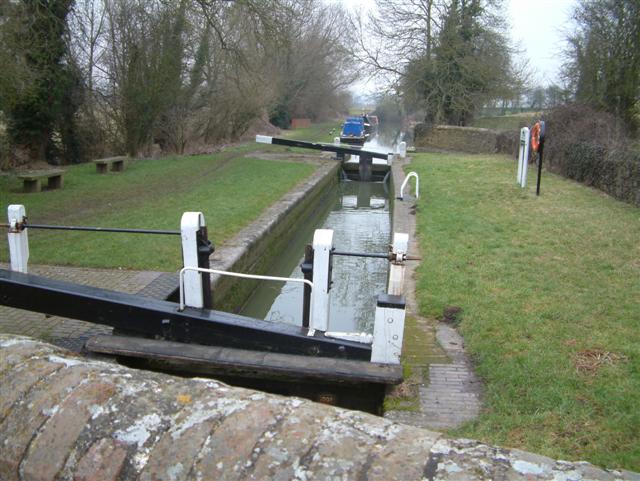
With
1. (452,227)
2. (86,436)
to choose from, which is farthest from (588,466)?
(452,227)

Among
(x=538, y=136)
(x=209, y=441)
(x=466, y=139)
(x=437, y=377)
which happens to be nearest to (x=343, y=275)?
(x=437, y=377)

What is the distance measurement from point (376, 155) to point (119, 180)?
6.68 m

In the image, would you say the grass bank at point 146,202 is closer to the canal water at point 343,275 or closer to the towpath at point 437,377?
the canal water at point 343,275

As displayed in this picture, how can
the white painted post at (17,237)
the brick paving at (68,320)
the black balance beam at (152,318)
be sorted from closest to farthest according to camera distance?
the black balance beam at (152,318) → the white painted post at (17,237) → the brick paving at (68,320)

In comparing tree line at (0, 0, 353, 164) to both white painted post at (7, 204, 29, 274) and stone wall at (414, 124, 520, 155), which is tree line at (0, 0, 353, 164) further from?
stone wall at (414, 124, 520, 155)

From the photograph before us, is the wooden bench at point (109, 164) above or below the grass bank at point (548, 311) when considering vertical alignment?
above

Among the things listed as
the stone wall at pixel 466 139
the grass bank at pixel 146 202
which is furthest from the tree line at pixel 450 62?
the grass bank at pixel 146 202

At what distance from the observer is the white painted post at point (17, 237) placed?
432 cm

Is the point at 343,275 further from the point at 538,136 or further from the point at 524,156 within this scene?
the point at 524,156

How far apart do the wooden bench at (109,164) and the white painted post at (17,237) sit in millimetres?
9956

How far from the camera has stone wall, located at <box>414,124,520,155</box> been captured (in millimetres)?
19984

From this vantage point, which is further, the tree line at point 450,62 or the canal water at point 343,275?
the tree line at point 450,62

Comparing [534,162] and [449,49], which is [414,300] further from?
[449,49]

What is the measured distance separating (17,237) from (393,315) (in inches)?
112
